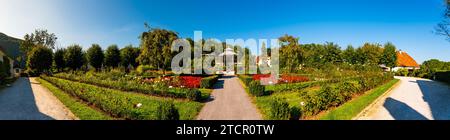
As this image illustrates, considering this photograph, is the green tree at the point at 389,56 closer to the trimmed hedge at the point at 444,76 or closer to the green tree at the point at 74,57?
the trimmed hedge at the point at 444,76

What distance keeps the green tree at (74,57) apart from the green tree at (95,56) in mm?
1053

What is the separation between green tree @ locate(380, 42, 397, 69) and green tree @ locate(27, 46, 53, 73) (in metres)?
60.2

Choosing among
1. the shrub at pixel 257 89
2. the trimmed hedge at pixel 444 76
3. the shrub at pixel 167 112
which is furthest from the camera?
the trimmed hedge at pixel 444 76

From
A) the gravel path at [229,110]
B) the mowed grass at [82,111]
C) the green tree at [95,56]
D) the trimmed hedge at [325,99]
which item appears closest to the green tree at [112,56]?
the green tree at [95,56]


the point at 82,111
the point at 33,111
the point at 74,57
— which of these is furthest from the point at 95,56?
the point at 82,111

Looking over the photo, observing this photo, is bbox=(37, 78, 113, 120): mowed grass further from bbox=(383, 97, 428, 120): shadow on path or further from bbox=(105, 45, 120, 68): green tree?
bbox=(105, 45, 120, 68): green tree

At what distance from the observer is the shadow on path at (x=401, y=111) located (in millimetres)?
8719

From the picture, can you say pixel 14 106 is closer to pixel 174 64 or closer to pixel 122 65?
pixel 174 64

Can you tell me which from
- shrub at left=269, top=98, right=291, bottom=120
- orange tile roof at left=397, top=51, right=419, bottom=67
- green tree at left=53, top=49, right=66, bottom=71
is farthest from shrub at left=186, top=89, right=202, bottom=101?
orange tile roof at left=397, top=51, right=419, bottom=67

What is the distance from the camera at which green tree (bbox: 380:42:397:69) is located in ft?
Answer: 144

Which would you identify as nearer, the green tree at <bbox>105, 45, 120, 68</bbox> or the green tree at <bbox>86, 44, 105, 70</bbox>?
the green tree at <bbox>86, 44, 105, 70</bbox>

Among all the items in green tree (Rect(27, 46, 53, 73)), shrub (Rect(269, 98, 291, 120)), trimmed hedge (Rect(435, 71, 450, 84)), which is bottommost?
shrub (Rect(269, 98, 291, 120))
